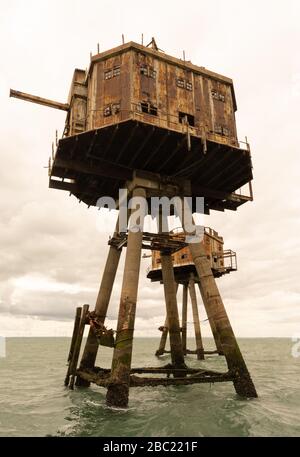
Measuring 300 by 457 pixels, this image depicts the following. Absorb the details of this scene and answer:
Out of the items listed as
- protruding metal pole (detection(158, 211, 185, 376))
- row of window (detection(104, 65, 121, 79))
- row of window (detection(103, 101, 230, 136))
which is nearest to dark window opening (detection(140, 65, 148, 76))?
row of window (detection(104, 65, 121, 79))

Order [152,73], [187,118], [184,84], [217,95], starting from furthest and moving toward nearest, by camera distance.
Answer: [217,95], [184,84], [187,118], [152,73]

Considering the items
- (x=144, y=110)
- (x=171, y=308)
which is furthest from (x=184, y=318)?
(x=144, y=110)

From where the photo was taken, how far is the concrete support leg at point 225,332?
1118cm

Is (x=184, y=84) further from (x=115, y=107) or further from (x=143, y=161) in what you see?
(x=143, y=161)

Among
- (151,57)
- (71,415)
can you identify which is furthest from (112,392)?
(151,57)

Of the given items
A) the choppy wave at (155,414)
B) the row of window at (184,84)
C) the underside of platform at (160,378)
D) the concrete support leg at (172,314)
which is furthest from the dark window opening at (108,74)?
the choppy wave at (155,414)

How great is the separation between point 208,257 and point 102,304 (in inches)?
575

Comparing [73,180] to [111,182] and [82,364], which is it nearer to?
[111,182]

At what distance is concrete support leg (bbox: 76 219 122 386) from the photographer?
526 inches

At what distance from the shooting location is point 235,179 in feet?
48.0

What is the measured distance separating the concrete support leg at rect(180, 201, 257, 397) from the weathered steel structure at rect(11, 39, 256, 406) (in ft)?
0.11

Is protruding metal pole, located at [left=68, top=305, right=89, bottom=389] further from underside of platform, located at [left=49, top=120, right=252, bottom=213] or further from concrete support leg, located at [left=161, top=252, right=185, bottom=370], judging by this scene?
underside of platform, located at [left=49, top=120, right=252, bottom=213]

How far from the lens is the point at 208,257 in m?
26.6

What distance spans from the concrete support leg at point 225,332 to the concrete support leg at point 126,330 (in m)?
2.48
